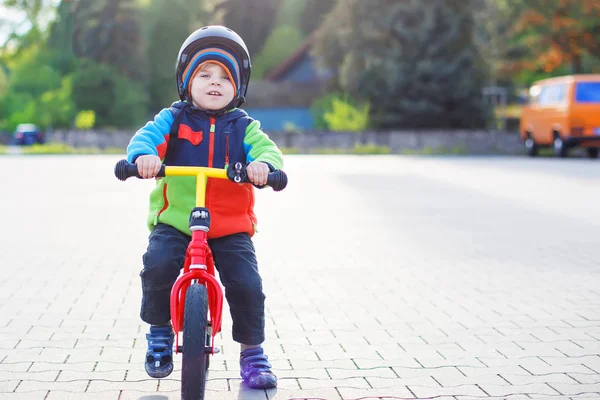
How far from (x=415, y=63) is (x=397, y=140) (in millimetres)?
3046

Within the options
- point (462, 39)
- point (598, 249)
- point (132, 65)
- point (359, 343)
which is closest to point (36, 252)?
point (359, 343)

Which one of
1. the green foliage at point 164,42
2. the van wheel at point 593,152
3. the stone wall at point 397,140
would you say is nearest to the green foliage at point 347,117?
Result: the stone wall at point 397,140

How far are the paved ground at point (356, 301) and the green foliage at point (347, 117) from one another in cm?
2261

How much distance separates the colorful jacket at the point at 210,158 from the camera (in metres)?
4.09

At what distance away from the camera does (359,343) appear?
5133 mm

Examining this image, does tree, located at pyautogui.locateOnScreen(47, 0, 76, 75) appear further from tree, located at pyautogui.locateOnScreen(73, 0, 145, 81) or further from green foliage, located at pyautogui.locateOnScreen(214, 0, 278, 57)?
green foliage, located at pyautogui.locateOnScreen(214, 0, 278, 57)

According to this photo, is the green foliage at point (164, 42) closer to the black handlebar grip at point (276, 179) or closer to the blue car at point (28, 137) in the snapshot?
the blue car at point (28, 137)

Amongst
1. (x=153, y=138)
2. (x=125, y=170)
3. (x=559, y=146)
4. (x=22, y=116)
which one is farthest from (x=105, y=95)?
(x=125, y=170)

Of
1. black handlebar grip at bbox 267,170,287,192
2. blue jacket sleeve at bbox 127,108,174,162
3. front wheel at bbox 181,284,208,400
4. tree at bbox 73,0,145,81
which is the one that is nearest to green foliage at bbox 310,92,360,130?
tree at bbox 73,0,145,81

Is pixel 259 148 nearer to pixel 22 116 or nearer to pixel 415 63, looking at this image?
pixel 415 63

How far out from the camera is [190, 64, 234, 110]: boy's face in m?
4.12

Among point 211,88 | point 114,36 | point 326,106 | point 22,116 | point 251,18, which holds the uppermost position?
point 251,18

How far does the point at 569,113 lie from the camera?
24.2m

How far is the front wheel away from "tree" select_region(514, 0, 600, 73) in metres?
29.3
